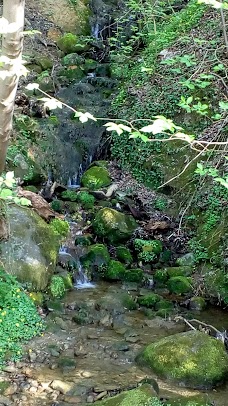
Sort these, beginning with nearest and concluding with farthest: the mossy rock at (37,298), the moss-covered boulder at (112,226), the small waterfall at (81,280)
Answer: the mossy rock at (37,298)
the small waterfall at (81,280)
the moss-covered boulder at (112,226)

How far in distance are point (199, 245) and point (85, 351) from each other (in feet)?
8.55

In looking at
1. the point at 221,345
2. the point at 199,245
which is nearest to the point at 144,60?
the point at 199,245

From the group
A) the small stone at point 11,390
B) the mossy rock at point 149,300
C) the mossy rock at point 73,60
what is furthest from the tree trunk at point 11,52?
the mossy rock at point 73,60

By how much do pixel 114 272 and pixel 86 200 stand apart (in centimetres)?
180

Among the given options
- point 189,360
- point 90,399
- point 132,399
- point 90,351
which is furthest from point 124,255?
point 132,399

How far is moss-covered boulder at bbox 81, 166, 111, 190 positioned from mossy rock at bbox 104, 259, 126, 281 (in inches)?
88.0

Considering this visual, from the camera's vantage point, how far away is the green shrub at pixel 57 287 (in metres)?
5.75

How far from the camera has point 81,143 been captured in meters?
9.41

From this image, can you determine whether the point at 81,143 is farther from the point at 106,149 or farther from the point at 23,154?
the point at 23,154

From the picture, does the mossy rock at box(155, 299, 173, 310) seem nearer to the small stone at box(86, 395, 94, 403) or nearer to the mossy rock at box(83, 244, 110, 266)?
the mossy rock at box(83, 244, 110, 266)

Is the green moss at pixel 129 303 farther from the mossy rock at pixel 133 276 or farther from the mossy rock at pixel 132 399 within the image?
the mossy rock at pixel 132 399

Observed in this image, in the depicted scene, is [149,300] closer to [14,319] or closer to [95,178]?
[14,319]

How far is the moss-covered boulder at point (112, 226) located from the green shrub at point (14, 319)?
2.13 meters

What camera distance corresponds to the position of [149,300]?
5.88m
